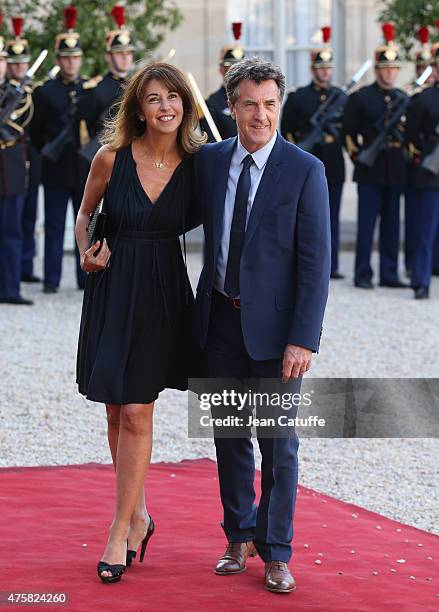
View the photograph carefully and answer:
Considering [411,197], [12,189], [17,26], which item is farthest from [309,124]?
[12,189]

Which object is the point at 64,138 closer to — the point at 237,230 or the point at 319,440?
the point at 319,440

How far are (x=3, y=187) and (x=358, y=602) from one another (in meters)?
7.00

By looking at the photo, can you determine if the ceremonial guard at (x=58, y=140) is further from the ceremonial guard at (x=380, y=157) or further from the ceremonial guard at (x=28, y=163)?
the ceremonial guard at (x=380, y=157)

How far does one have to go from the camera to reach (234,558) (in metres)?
4.41

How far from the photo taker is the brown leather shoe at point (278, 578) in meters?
4.22

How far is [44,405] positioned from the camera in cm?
726

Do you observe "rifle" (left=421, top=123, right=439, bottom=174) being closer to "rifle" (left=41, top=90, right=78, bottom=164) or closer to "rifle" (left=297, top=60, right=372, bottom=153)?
"rifle" (left=297, top=60, right=372, bottom=153)

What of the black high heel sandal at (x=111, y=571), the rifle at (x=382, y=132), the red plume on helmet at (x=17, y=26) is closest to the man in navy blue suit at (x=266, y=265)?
the black high heel sandal at (x=111, y=571)

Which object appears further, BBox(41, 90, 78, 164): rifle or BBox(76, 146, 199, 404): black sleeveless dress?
BBox(41, 90, 78, 164): rifle

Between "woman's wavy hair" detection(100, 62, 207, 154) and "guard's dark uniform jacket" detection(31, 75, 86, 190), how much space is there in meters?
6.78

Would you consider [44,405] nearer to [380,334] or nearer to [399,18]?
[380,334]

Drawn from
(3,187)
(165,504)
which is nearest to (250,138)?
(165,504)

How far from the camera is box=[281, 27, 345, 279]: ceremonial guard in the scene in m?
12.1

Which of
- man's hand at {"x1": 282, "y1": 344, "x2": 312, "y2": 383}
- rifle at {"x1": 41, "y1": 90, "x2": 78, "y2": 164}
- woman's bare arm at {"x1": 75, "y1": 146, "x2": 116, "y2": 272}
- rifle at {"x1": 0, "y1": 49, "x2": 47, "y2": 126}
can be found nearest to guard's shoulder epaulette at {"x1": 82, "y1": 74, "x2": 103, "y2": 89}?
rifle at {"x1": 41, "y1": 90, "x2": 78, "y2": 164}
